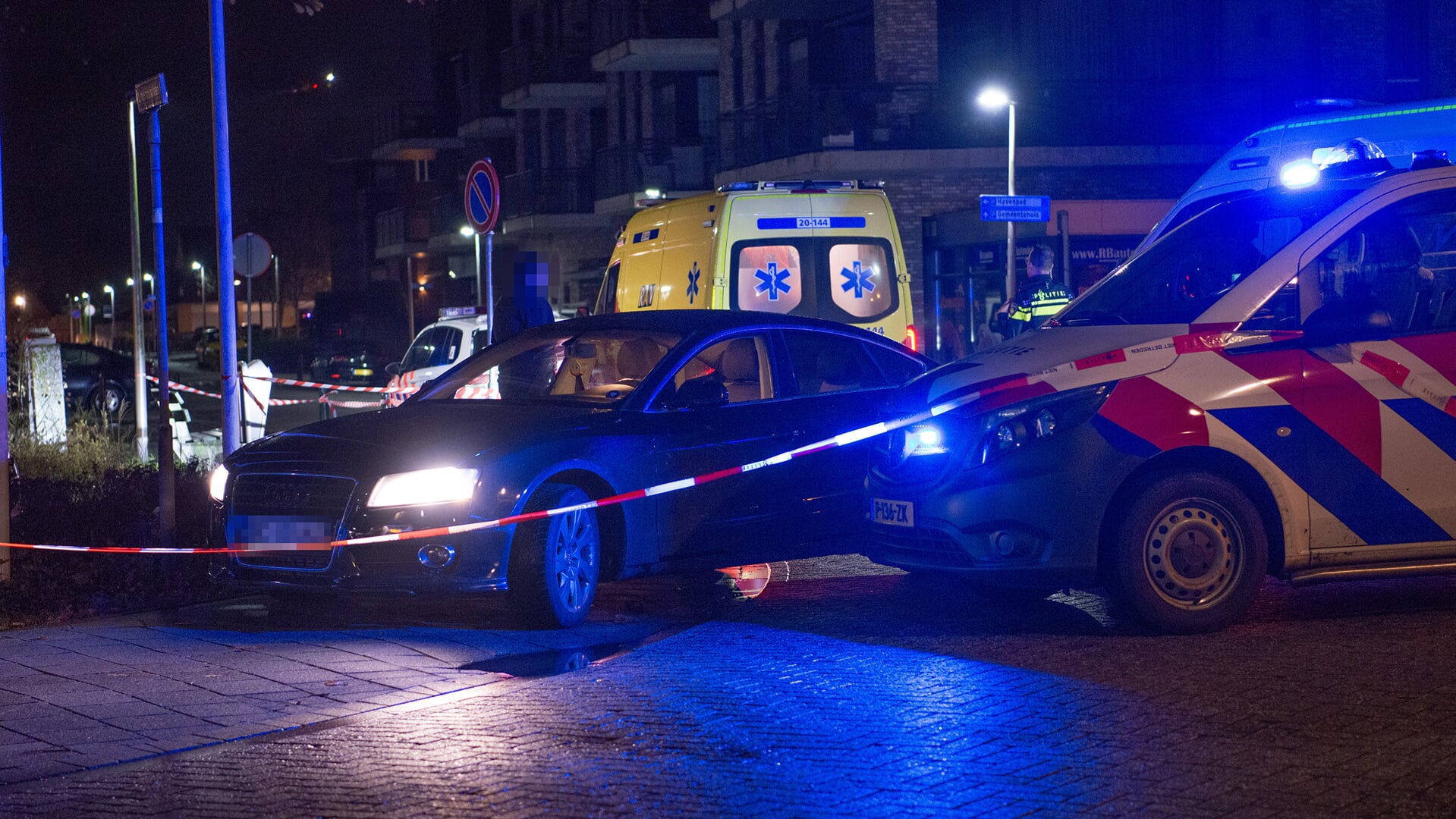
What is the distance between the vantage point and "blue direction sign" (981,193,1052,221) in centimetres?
2144

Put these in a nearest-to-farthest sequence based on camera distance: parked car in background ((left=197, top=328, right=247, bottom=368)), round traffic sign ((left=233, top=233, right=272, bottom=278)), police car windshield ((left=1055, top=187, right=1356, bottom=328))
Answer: police car windshield ((left=1055, top=187, right=1356, bottom=328)) → round traffic sign ((left=233, top=233, right=272, bottom=278)) → parked car in background ((left=197, top=328, right=247, bottom=368))

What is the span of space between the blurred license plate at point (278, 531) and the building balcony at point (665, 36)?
109 ft

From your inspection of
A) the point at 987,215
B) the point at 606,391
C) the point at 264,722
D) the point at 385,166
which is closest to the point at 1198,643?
the point at 606,391

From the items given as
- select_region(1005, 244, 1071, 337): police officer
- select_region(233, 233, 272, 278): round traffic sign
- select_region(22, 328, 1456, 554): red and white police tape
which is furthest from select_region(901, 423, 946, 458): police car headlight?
select_region(233, 233, 272, 278): round traffic sign

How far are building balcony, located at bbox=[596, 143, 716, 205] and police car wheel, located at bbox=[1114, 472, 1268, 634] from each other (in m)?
32.8

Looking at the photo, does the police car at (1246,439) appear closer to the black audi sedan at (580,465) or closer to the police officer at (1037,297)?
the black audi sedan at (580,465)

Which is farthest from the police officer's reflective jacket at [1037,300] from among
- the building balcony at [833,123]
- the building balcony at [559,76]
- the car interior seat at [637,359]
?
the building balcony at [559,76]

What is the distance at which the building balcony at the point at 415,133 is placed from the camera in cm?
6338

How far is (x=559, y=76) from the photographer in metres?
46.8

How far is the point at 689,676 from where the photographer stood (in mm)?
6719

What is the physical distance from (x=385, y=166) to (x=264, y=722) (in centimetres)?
7682

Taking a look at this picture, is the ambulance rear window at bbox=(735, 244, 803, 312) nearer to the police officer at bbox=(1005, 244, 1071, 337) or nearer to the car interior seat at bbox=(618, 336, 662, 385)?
the police officer at bbox=(1005, 244, 1071, 337)

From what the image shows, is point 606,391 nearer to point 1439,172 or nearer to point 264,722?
point 264,722

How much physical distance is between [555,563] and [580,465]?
1.61 feet
